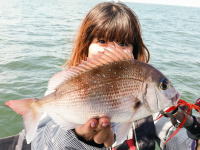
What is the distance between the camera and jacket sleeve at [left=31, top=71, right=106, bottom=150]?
191 centimetres

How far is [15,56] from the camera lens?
341 inches

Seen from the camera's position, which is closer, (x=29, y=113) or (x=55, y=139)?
(x=29, y=113)

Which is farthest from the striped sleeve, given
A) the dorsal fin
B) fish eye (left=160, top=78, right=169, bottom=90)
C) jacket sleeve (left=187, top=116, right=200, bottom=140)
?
jacket sleeve (left=187, top=116, right=200, bottom=140)

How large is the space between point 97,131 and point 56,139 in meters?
0.49

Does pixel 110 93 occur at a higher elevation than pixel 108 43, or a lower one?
lower

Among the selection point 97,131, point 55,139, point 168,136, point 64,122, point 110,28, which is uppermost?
point 110,28

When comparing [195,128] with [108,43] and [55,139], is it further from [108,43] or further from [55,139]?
[55,139]

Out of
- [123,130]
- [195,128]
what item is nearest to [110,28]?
[123,130]

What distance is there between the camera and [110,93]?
1.68 metres

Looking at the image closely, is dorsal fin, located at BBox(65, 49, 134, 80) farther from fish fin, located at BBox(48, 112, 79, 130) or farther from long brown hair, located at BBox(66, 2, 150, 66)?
long brown hair, located at BBox(66, 2, 150, 66)

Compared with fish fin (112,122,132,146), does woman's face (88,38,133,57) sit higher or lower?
higher

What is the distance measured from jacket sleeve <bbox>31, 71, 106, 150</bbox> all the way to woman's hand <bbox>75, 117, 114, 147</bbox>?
64mm

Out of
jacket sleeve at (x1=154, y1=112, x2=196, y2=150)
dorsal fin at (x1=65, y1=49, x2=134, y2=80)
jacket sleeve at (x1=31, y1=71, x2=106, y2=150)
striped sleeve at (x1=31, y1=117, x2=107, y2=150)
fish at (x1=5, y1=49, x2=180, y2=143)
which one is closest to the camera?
fish at (x1=5, y1=49, x2=180, y2=143)

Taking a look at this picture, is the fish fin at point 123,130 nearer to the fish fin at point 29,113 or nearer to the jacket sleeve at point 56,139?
the jacket sleeve at point 56,139
